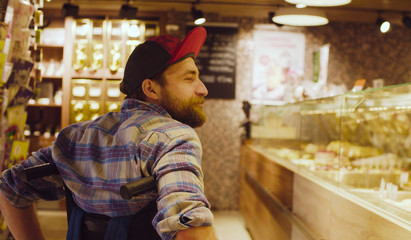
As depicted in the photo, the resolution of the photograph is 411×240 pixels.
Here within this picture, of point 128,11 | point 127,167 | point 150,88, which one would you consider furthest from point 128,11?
point 127,167

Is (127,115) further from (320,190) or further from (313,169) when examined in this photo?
(313,169)

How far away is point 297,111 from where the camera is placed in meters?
3.91

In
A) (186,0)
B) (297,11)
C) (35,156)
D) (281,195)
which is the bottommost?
(281,195)

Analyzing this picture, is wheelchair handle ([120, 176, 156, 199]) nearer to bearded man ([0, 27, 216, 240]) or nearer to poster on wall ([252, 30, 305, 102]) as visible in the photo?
bearded man ([0, 27, 216, 240])

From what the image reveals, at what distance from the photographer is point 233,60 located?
6.15 metres

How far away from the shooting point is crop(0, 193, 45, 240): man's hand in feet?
4.07

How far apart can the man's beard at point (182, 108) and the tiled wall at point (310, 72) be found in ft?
16.4

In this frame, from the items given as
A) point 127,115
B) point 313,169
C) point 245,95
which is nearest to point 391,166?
point 313,169

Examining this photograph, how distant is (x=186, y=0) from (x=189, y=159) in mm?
4880

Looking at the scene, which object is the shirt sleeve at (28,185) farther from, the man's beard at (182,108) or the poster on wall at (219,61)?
the poster on wall at (219,61)

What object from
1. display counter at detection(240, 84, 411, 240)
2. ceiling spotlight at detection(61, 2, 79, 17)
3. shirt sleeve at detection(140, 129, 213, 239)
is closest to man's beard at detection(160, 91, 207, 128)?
shirt sleeve at detection(140, 129, 213, 239)

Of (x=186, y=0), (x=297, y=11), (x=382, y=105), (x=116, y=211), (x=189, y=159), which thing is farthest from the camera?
(x=186, y=0)

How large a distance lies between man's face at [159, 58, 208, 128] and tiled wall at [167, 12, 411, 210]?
501cm

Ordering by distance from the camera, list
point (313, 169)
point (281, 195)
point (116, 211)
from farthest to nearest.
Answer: point (281, 195) → point (313, 169) → point (116, 211)
